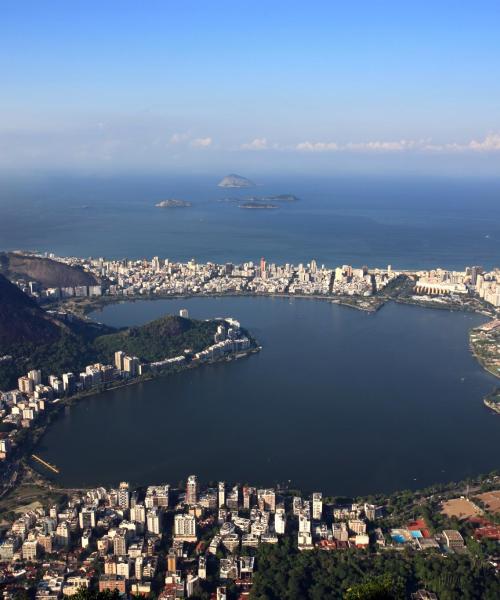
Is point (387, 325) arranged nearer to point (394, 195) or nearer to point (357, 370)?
point (357, 370)

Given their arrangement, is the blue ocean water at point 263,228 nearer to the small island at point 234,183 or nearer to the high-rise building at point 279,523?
the small island at point 234,183

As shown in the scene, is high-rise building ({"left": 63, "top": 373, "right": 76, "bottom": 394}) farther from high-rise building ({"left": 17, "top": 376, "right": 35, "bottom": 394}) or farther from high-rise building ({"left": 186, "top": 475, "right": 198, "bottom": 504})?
high-rise building ({"left": 186, "top": 475, "right": 198, "bottom": 504})

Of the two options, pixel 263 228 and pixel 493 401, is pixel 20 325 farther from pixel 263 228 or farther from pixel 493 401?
pixel 263 228

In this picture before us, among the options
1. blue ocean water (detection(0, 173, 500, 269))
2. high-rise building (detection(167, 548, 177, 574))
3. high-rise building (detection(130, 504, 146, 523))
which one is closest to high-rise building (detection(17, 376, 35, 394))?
high-rise building (detection(130, 504, 146, 523))

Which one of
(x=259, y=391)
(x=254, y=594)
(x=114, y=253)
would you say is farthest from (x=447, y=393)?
(x=114, y=253)

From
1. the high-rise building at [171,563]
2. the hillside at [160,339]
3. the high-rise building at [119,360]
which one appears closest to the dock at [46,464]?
the high-rise building at [171,563]

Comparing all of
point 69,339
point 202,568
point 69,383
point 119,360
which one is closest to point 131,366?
point 119,360
